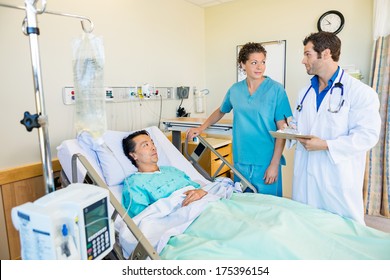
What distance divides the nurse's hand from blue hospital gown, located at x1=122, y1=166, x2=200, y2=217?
498 mm

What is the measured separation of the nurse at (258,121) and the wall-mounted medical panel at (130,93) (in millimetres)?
779

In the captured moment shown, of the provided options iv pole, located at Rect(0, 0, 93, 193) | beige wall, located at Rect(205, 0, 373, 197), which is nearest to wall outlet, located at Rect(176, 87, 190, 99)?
beige wall, located at Rect(205, 0, 373, 197)

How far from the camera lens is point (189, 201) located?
62.3 inches

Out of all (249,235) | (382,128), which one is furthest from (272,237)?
(382,128)

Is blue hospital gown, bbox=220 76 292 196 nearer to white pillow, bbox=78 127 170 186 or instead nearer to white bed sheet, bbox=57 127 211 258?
white bed sheet, bbox=57 127 211 258

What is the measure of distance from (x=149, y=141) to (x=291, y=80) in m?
1.84

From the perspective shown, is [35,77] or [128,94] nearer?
[35,77]

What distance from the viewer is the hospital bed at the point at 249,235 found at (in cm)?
111

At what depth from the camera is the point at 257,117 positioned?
1940 mm

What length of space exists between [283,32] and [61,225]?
2884 millimetres

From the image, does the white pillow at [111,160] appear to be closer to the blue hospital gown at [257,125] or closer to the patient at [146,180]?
the patient at [146,180]

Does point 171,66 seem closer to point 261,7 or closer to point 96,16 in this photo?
point 96,16

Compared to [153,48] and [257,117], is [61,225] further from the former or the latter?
[153,48]

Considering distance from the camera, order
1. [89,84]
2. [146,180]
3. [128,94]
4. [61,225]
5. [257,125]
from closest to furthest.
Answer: [61,225] < [89,84] < [146,180] < [257,125] < [128,94]
